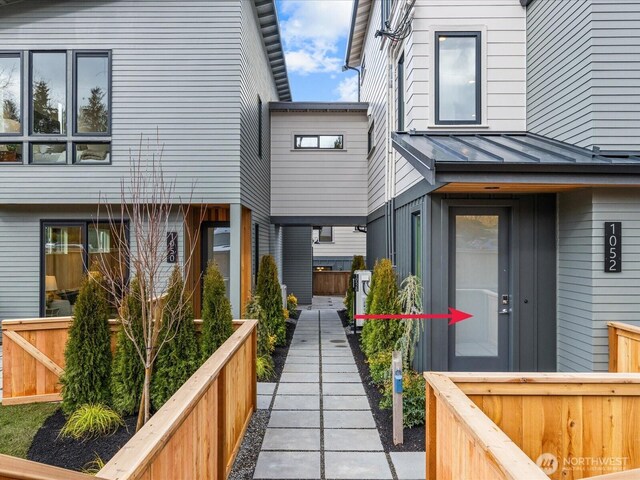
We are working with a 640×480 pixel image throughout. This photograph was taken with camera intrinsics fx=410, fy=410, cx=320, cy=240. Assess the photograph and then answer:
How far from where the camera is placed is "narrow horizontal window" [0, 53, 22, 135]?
6812 mm

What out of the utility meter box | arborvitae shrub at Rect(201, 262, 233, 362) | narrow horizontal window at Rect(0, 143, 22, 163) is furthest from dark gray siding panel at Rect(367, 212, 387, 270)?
narrow horizontal window at Rect(0, 143, 22, 163)

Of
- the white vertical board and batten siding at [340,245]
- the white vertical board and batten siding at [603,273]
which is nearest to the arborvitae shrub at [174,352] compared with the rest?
the white vertical board and batten siding at [603,273]

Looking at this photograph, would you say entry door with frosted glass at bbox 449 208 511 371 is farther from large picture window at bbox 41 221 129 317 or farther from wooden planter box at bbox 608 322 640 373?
large picture window at bbox 41 221 129 317

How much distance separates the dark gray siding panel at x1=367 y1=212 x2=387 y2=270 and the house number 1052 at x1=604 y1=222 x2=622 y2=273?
3.97 meters

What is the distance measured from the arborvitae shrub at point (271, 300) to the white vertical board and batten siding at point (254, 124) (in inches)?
43.1

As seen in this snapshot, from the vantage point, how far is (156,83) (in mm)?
6727

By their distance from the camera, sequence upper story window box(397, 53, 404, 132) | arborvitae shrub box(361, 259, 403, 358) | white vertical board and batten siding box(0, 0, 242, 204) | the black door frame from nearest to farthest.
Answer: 1. arborvitae shrub box(361, 259, 403, 358)
2. upper story window box(397, 53, 404, 132)
3. white vertical board and batten siding box(0, 0, 242, 204)
4. the black door frame

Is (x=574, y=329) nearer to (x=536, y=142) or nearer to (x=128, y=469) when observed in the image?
(x=536, y=142)

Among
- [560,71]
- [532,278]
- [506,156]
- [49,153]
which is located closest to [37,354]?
[49,153]

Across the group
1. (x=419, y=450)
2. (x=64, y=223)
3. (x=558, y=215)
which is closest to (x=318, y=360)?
(x=419, y=450)

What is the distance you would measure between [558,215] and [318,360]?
4006 mm

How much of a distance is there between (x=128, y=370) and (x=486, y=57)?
5874 millimetres

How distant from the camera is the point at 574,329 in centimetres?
470

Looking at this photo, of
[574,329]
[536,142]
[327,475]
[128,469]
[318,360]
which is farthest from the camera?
[318,360]
